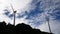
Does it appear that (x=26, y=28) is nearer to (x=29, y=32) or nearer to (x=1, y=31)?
(x=29, y=32)

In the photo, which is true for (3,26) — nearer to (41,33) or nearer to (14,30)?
(14,30)

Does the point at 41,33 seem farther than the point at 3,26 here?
Yes

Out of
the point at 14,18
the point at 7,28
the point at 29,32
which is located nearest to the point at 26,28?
the point at 29,32

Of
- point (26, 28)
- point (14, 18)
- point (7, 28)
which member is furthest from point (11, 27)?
point (14, 18)

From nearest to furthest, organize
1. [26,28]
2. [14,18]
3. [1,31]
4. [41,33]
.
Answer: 1. [1,31]
2. [26,28]
3. [41,33]
4. [14,18]

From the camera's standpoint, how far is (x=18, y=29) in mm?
49062

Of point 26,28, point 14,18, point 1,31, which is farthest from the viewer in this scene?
point 14,18

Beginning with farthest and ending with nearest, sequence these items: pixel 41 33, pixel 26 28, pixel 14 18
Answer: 1. pixel 14 18
2. pixel 41 33
3. pixel 26 28

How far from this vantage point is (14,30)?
48969mm

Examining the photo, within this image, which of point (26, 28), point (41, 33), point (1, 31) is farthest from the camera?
point (41, 33)

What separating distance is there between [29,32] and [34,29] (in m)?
2.24

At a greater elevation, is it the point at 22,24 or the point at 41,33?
the point at 22,24

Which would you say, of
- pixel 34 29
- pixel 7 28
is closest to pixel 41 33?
pixel 34 29

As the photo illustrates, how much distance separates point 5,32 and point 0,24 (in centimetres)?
284
